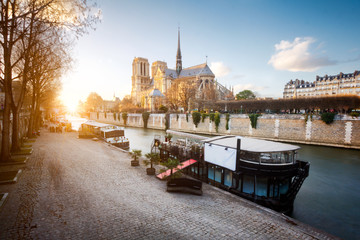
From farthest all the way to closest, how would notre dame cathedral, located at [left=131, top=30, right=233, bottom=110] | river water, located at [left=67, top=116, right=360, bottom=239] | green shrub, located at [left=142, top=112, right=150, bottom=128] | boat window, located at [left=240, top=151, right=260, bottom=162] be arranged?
notre dame cathedral, located at [left=131, top=30, right=233, bottom=110], green shrub, located at [left=142, top=112, right=150, bottom=128], boat window, located at [left=240, top=151, right=260, bottom=162], river water, located at [left=67, top=116, right=360, bottom=239]

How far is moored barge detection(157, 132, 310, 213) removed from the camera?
8648 millimetres

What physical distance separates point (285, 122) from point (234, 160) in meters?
23.1

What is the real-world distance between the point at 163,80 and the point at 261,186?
262ft

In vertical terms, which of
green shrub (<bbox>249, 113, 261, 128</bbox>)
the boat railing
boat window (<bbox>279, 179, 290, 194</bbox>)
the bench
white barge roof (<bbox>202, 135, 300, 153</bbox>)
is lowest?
boat window (<bbox>279, 179, 290, 194</bbox>)

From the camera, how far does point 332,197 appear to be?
37.3 ft

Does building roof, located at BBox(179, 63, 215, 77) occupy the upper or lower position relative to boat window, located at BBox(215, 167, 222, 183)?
upper

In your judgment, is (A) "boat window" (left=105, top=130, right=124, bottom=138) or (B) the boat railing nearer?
(B) the boat railing

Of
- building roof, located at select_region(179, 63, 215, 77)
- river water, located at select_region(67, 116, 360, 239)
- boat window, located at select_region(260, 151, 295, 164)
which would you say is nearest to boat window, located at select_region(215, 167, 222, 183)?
boat window, located at select_region(260, 151, 295, 164)

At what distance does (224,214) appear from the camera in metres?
6.61

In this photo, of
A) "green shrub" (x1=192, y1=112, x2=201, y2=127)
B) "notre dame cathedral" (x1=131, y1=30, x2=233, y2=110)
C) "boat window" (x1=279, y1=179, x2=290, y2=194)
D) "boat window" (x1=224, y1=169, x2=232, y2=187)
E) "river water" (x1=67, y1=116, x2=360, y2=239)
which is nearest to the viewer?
"river water" (x1=67, y1=116, x2=360, y2=239)

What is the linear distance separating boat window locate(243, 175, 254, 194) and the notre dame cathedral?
4579cm

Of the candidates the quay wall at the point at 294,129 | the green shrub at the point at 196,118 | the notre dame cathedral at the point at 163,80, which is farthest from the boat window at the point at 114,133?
the notre dame cathedral at the point at 163,80

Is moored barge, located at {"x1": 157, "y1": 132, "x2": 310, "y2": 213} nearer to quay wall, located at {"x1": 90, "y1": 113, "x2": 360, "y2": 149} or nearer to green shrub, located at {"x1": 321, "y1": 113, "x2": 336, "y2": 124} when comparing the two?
green shrub, located at {"x1": 321, "y1": 113, "x2": 336, "y2": 124}

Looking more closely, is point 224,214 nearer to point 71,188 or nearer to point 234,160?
point 234,160
